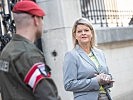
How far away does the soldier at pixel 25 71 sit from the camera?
2.99 meters

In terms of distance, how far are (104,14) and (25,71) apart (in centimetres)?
646

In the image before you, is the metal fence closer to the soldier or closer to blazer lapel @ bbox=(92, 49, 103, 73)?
blazer lapel @ bbox=(92, 49, 103, 73)

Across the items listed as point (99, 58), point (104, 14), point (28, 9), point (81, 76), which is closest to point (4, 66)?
point (28, 9)

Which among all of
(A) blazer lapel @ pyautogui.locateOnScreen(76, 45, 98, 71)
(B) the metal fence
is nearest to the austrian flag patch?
(A) blazer lapel @ pyautogui.locateOnScreen(76, 45, 98, 71)

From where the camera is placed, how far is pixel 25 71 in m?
2.99

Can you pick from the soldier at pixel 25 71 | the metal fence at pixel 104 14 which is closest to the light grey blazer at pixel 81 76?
the soldier at pixel 25 71

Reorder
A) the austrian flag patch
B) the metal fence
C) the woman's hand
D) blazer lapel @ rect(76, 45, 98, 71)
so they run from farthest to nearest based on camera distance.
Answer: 1. the metal fence
2. blazer lapel @ rect(76, 45, 98, 71)
3. the woman's hand
4. the austrian flag patch

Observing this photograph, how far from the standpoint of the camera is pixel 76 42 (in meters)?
4.88

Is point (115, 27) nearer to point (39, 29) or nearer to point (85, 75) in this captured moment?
point (85, 75)

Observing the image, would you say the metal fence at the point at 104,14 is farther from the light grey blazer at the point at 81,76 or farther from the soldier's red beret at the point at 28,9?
the soldier's red beret at the point at 28,9

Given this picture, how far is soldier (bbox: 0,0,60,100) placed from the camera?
9.80 ft

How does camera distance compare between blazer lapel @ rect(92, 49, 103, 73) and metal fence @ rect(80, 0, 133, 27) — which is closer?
blazer lapel @ rect(92, 49, 103, 73)

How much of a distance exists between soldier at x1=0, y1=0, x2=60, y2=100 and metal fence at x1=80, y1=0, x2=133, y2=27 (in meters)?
5.25

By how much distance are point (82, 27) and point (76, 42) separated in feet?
0.61
